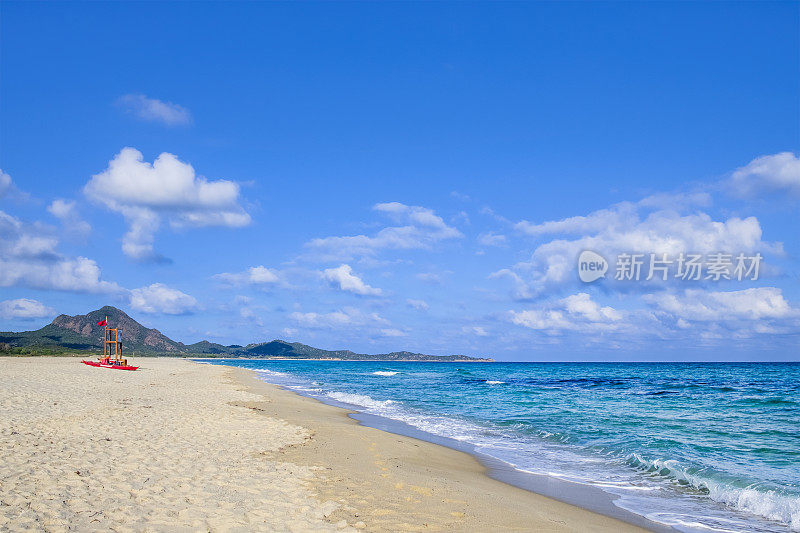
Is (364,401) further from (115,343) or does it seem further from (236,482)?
(115,343)

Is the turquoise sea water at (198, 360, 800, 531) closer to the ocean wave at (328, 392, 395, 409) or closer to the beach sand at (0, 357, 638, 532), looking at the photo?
the ocean wave at (328, 392, 395, 409)

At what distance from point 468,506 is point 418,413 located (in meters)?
17.0

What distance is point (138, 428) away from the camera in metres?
13.2

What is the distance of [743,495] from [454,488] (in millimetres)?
5759

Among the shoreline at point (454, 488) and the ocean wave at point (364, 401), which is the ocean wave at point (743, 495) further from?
the ocean wave at point (364, 401)

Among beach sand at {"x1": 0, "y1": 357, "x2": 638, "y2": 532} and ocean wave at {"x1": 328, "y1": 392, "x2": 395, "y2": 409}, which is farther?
ocean wave at {"x1": 328, "y1": 392, "x2": 395, "y2": 409}

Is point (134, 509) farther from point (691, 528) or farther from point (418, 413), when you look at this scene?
point (418, 413)

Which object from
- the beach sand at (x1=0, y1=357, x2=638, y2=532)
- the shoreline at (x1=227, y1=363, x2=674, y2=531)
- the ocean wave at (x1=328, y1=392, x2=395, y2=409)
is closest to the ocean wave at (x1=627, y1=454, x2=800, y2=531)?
the shoreline at (x1=227, y1=363, x2=674, y2=531)

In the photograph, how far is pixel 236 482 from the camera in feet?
28.3

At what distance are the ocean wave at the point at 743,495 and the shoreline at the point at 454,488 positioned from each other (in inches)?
95.0

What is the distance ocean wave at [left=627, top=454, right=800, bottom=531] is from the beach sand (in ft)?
10.8

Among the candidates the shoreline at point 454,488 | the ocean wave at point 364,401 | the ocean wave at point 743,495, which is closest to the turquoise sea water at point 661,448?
the ocean wave at point 743,495

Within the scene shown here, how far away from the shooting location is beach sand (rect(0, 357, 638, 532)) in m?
6.77

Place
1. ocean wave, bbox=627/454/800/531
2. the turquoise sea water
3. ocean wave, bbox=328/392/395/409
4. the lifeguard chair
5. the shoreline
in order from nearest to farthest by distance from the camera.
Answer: the shoreline, ocean wave, bbox=627/454/800/531, the turquoise sea water, ocean wave, bbox=328/392/395/409, the lifeguard chair
